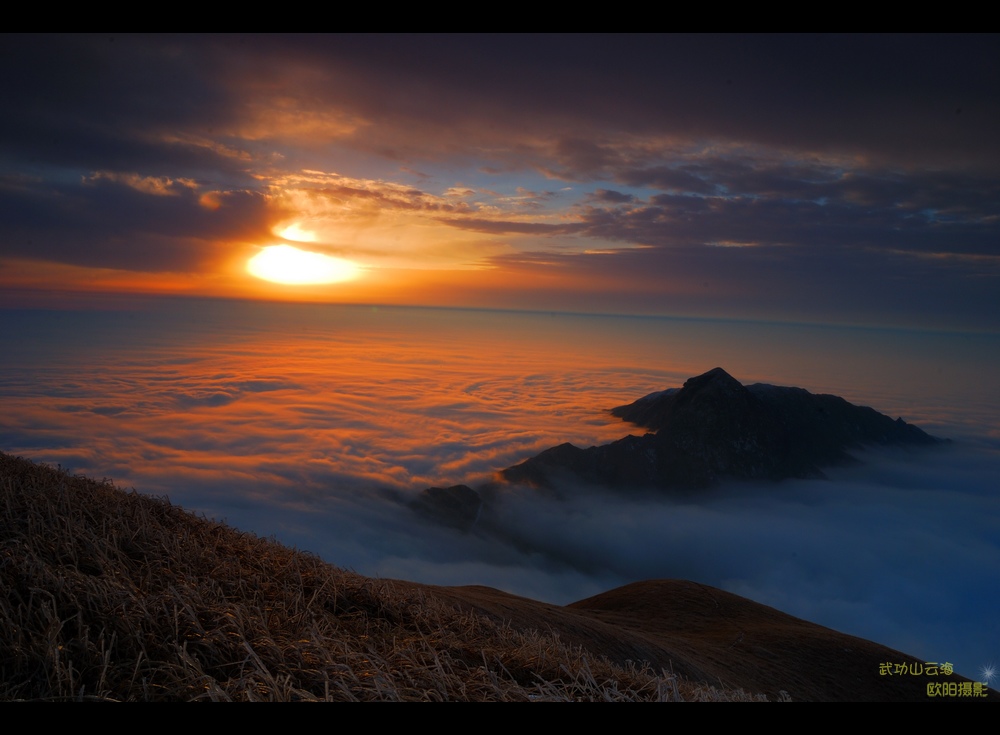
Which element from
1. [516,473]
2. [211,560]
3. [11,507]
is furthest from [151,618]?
[516,473]

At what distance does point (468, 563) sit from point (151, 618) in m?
149

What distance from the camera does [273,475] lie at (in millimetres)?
136000

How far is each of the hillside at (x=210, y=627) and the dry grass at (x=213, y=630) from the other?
0.01m

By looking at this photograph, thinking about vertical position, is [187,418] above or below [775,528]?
above

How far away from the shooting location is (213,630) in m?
3.77

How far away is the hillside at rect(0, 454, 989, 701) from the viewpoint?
3311mm

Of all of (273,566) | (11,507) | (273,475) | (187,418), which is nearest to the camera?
(11,507)

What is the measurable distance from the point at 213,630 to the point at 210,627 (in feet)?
0.87

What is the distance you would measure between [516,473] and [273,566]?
188m

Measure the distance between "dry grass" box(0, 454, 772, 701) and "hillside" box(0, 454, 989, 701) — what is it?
1 cm
